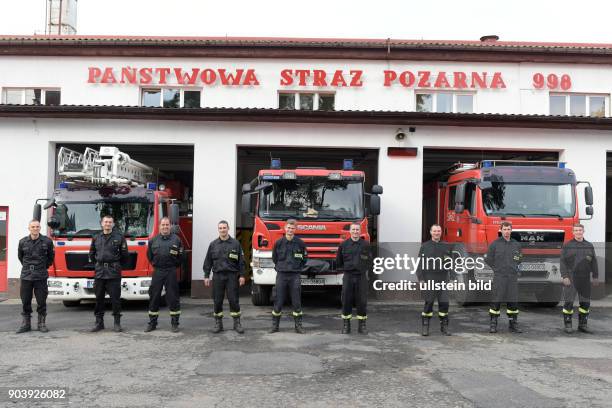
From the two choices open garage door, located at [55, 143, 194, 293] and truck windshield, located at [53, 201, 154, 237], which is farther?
open garage door, located at [55, 143, 194, 293]

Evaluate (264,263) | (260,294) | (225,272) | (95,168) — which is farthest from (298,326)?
(95,168)

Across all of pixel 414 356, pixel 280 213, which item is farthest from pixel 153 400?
pixel 280 213

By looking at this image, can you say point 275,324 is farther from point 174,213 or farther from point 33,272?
point 33,272

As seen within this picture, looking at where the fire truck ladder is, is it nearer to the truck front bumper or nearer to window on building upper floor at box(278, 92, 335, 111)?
the truck front bumper

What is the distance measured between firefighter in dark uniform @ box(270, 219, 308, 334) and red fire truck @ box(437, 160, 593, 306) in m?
3.81

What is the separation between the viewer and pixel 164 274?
918 centimetres

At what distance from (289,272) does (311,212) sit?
2.02 metres

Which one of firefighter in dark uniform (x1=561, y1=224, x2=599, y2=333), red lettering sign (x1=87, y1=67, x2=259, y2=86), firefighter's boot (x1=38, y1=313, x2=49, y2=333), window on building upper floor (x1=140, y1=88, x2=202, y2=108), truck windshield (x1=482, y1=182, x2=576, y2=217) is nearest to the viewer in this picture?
firefighter's boot (x1=38, y1=313, x2=49, y2=333)

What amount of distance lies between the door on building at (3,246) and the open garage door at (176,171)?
1.40 metres

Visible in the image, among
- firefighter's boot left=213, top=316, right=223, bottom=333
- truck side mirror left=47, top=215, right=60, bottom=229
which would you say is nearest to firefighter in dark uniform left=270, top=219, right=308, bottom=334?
firefighter's boot left=213, top=316, right=223, bottom=333

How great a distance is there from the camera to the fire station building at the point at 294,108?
13367 mm

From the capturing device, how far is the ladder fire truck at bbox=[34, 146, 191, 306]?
1070 centimetres

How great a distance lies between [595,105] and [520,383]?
12398mm

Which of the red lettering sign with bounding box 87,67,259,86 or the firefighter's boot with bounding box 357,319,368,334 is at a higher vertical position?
the red lettering sign with bounding box 87,67,259,86
